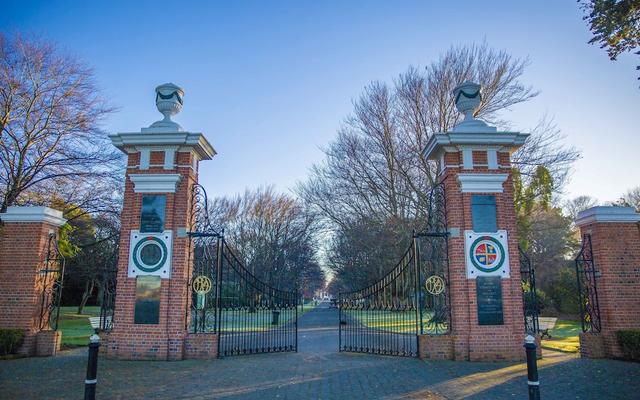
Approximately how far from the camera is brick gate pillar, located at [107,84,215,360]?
973 cm

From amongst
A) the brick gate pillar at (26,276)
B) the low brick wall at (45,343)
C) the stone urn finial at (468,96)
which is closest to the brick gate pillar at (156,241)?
the low brick wall at (45,343)

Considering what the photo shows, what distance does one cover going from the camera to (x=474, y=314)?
9.53m

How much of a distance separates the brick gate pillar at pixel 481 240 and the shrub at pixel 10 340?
380 inches

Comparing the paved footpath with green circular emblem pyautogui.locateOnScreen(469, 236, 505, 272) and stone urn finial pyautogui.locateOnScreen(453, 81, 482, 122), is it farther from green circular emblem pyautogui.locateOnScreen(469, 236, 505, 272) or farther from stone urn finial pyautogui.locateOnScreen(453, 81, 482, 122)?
stone urn finial pyautogui.locateOnScreen(453, 81, 482, 122)

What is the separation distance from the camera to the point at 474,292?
963 cm

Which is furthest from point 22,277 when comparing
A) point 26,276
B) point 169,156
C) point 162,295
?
point 169,156

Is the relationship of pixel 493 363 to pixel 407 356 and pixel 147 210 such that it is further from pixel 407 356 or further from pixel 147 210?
pixel 147 210

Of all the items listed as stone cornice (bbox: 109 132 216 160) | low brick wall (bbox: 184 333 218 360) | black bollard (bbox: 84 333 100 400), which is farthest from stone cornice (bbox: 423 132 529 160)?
black bollard (bbox: 84 333 100 400)

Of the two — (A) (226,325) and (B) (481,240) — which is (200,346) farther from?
(B) (481,240)

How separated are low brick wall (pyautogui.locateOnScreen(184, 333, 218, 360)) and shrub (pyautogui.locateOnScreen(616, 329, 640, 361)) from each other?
345 inches

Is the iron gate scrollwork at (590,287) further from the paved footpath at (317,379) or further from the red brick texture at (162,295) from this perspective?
the red brick texture at (162,295)

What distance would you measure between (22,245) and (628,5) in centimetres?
1359

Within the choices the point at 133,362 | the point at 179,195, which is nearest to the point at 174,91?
the point at 179,195

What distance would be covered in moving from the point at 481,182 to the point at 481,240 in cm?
132
